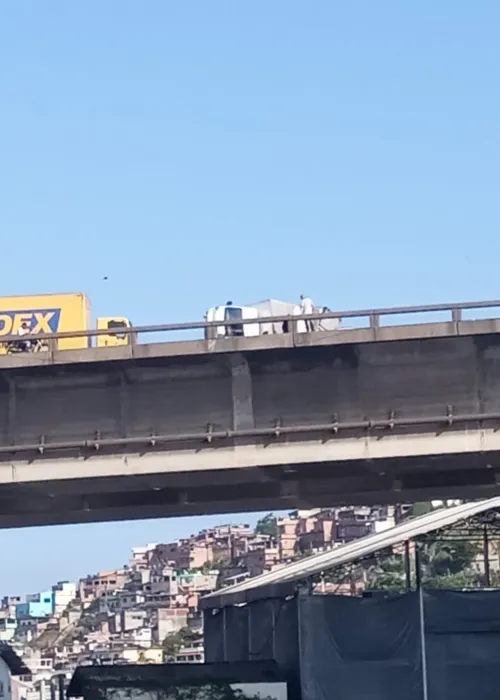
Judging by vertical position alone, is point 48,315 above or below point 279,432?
above

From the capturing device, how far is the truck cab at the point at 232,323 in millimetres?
29109

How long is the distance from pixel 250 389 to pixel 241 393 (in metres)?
0.21

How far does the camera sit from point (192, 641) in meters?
111

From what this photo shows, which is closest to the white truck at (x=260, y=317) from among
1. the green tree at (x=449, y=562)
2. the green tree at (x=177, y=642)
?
the green tree at (x=449, y=562)

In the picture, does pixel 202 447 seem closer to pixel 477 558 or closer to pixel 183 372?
pixel 183 372

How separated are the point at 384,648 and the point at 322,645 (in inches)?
57.4

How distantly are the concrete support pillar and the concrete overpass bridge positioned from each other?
21 millimetres

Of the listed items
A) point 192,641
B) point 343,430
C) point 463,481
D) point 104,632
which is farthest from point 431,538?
point 104,632

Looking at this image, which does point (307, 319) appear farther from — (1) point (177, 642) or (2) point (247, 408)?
(1) point (177, 642)

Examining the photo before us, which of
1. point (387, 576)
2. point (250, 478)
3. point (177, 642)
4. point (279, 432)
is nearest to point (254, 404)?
point (279, 432)

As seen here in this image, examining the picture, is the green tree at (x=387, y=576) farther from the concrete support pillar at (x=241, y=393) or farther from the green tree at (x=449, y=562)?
the concrete support pillar at (x=241, y=393)

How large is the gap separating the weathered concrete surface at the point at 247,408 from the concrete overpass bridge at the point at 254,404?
0.02 meters

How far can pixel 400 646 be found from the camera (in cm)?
3250

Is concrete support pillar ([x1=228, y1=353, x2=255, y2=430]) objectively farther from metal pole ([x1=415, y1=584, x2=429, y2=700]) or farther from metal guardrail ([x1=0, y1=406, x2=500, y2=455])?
metal pole ([x1=415, y1=584, x2=429, y2=700])
